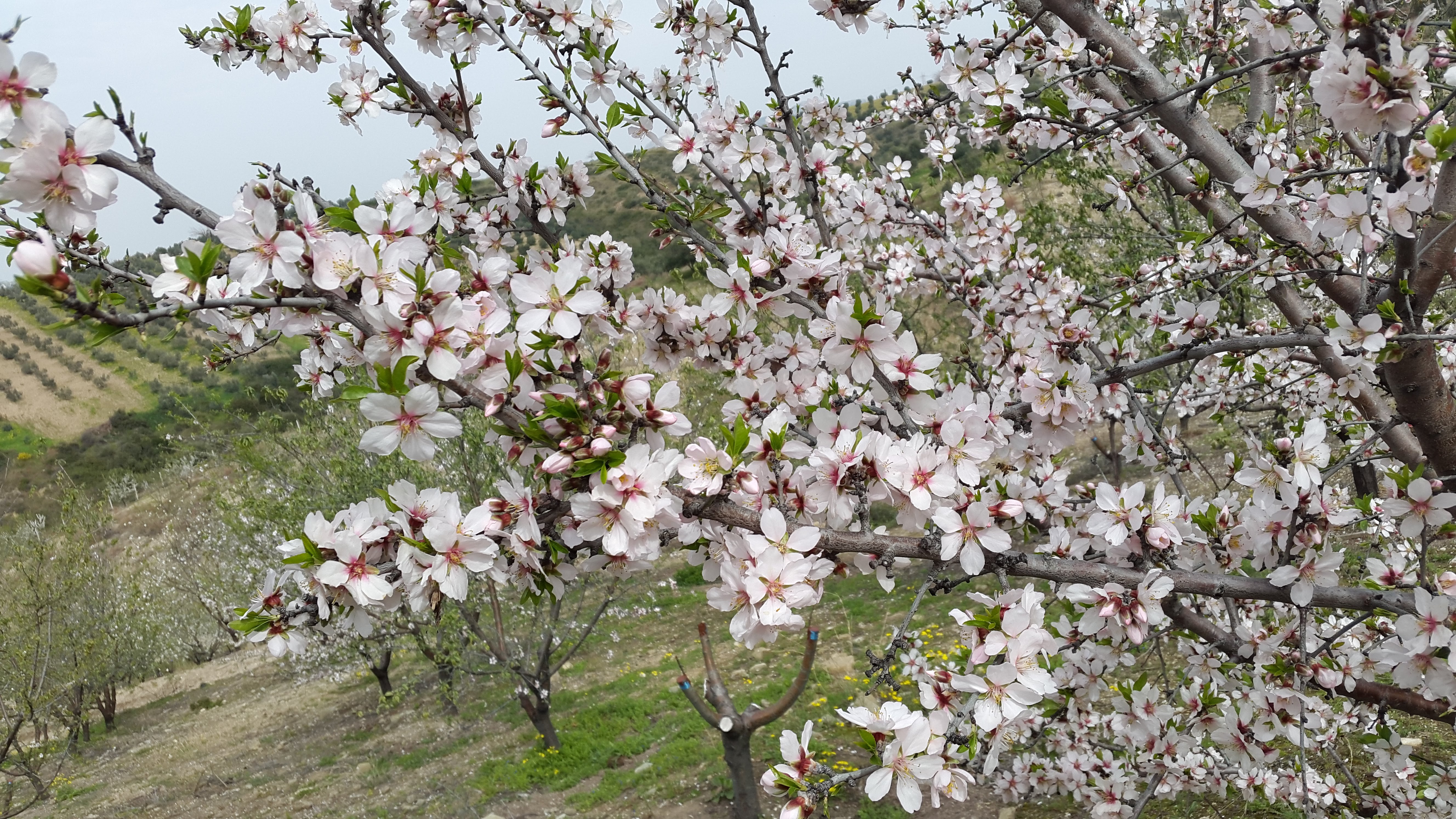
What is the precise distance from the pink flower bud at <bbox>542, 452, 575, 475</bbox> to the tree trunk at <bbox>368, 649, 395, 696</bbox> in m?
Result: 10.7

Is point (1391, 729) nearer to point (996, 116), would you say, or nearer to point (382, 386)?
point (996, 116)

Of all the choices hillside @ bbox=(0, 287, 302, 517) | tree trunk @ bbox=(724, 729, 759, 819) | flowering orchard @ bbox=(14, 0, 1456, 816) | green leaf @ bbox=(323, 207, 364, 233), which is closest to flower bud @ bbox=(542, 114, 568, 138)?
flowering orchard @ bbox=(14, 0, 1456, 816)

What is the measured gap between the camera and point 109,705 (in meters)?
14.6

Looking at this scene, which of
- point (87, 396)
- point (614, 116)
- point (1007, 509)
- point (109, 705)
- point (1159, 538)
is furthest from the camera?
point (87, 396)

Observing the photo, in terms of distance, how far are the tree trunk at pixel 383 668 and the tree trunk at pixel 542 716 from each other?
3535 millimetres

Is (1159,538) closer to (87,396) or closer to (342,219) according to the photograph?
(342,219)

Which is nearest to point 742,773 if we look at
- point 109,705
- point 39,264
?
point 39,264

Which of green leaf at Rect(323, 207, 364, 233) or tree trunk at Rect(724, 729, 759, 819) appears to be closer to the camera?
green leaf at Rect(323, 207, 364, 233)

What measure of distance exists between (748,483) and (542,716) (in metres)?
7.61

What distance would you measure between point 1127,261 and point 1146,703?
24.7 ft

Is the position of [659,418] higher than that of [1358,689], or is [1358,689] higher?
[659,418]

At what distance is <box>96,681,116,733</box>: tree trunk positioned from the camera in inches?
567

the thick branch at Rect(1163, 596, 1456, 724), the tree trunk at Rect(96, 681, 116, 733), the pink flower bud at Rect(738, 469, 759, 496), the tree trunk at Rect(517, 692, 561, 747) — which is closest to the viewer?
the pink flower bud at Rect(738, 469, 759, 496)

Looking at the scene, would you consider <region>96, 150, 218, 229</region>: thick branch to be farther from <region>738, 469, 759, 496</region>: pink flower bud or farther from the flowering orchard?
<region>738, 469, 759, 496</region>: pink flower bud
